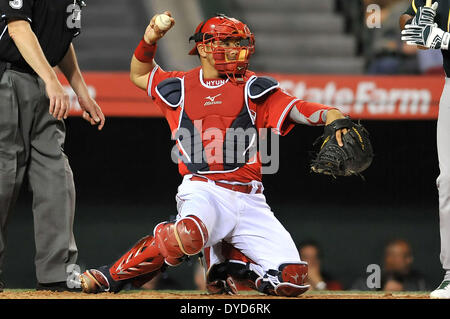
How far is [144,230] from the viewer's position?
25.9 feet

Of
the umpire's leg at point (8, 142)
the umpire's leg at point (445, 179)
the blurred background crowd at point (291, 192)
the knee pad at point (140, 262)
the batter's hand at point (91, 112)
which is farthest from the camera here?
the blurred background crowd at point (291, 192)

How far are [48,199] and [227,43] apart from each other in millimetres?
1206

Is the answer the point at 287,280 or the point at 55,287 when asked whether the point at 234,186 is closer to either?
the point at 287,280

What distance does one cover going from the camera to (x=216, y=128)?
4332 millimetres

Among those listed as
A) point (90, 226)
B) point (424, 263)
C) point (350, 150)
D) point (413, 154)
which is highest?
point (350, 150)

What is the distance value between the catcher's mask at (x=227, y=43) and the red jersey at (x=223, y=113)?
3.3 inches

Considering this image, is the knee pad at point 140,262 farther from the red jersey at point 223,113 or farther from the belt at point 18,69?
the belt at point 18,69

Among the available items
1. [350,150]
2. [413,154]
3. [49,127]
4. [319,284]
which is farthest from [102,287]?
[413,154]

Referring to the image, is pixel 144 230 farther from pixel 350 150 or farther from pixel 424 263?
pixel 350 150

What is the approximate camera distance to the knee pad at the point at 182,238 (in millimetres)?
3994

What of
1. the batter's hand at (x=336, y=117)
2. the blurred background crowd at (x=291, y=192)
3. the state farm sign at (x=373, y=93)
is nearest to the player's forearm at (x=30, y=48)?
the batter's hand at (x=336, y=117)
